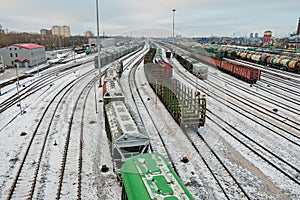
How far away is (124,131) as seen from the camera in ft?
24.3

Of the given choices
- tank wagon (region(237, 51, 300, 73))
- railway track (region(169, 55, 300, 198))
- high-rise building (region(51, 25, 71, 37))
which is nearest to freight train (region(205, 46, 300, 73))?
tank wagon (region(237, 51, 300, 73))

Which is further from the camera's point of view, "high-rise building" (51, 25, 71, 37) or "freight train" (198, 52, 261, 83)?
"high-rise building" (51, 25, 71, 37)

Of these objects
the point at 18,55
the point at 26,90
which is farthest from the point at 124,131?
the point at 18,55

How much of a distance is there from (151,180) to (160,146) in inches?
234

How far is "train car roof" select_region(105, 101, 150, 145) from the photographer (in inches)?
281

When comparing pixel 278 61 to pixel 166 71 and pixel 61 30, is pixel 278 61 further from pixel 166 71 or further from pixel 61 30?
pixel 61 30

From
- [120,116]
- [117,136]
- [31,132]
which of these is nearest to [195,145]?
[120,116]

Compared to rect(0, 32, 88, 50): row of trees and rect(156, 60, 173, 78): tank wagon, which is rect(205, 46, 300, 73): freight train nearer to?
rect(156, 60, 173, 78): tank wagon

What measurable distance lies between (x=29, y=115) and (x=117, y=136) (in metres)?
10.4

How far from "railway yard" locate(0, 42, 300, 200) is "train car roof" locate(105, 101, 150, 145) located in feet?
0.84

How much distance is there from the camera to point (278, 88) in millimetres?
22125

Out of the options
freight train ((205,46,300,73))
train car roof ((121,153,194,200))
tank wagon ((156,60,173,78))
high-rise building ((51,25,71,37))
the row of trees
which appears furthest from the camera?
high-rise building ((51,25,71,37))

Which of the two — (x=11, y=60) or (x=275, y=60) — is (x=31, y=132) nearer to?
(x=11, y=60)

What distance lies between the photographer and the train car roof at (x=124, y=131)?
7.15 m
